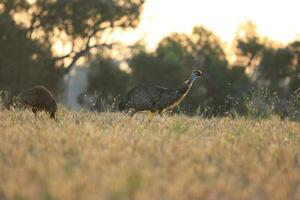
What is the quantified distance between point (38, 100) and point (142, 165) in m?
7.84

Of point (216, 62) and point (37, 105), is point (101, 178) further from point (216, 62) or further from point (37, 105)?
point (216, 62)

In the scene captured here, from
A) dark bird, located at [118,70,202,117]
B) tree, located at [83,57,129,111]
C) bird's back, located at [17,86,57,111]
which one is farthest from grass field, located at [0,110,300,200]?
tree, located at [83,57,129,111]

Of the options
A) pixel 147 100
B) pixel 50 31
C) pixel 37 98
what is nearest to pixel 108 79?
pixel 50 31

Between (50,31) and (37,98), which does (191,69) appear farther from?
(37,98)

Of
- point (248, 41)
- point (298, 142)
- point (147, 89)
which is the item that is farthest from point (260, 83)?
point (298, 142)

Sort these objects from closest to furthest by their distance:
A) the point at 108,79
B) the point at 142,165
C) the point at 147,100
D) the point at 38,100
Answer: the point at 142,165 < the point at 38,100 < the point at 147,100 < the point at 108,79

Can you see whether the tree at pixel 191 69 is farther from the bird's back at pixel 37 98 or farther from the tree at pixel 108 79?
the bird's back at pixel 37 98

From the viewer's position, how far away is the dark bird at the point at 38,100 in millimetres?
14688

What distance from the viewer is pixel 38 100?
14.8 metres

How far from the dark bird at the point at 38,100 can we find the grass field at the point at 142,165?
11.8 feet

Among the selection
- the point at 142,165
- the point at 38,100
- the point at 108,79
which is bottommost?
the point at 142,165

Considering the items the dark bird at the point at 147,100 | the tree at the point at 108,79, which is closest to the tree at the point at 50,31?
the tree at the point at 108,79

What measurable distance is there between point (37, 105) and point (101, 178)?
8.58 metres

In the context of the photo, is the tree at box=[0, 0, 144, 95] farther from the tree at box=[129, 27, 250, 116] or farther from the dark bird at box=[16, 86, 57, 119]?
the dark bird at box=[16, 86, 57, 119]
